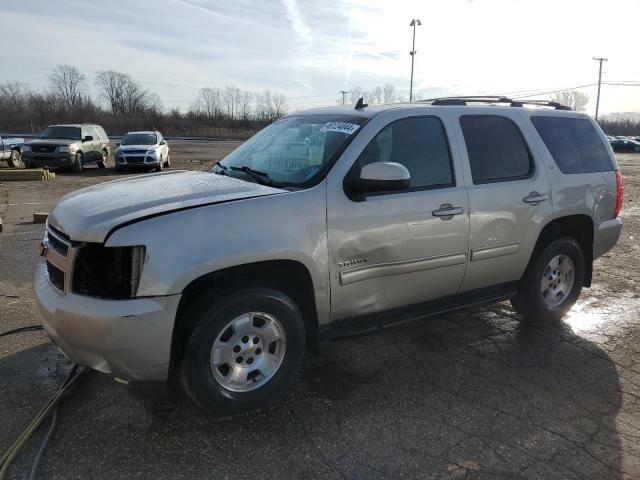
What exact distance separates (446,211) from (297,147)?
1.18 m

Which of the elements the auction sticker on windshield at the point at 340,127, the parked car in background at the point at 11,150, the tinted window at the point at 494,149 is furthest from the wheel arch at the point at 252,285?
the parked car in background at the point at 11,150

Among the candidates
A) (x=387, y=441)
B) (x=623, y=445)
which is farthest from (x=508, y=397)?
(x=387, y=441)

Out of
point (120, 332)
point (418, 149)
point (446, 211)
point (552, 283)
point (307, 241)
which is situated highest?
point (418, 149)

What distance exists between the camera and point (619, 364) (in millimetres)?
4039

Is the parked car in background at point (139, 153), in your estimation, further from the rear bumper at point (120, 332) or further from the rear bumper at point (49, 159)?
the rear bumper at point (120, 332)

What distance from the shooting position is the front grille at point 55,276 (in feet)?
9.63

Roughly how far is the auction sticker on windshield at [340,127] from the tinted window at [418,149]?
0.57 feet

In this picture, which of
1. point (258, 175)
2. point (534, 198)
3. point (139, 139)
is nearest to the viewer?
point (258, 175)

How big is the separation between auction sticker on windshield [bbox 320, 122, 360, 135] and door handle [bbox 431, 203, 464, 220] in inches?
32.4

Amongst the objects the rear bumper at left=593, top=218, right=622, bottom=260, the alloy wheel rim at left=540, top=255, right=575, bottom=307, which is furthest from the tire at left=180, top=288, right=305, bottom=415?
the rear bumper at left=593, top=218, right=622, bottom=260

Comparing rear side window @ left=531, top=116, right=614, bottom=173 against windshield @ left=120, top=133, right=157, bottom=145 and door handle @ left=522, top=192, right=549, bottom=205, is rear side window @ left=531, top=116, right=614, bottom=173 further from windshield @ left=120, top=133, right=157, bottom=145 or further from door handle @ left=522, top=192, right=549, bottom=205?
windshield @ left=120, top=133, right=157, bottom=145

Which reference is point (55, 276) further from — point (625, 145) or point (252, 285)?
point (625, 145)

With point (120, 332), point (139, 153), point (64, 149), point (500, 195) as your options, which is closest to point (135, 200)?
point (120, 332)

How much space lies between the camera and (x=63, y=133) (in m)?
19.8
